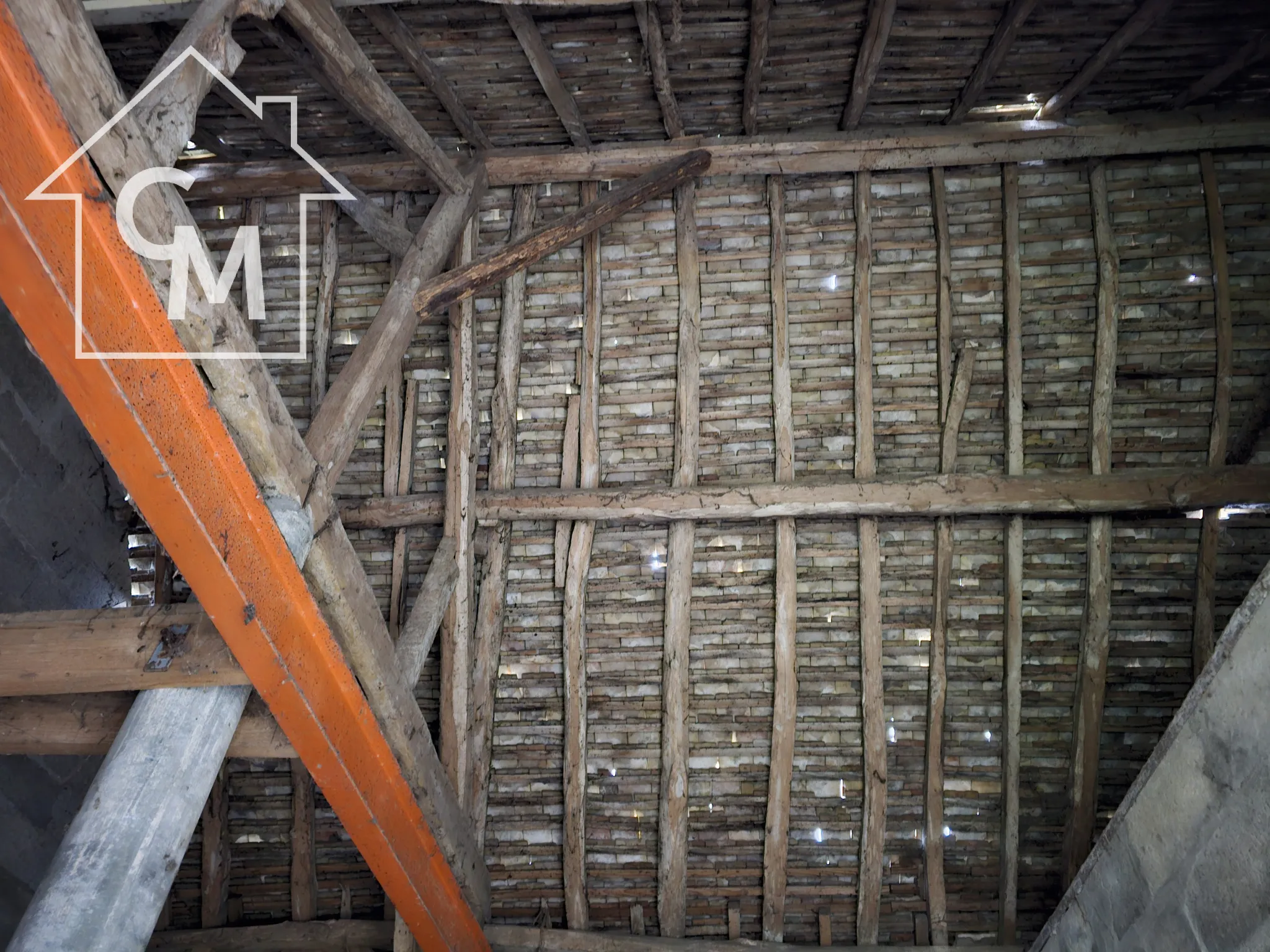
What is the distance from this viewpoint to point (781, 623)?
3.90 meters

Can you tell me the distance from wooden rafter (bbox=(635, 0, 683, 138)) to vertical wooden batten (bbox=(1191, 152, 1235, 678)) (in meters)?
2.51

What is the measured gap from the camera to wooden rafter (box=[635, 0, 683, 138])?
10.1 ft

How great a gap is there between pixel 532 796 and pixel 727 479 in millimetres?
1904

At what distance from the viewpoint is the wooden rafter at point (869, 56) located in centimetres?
307

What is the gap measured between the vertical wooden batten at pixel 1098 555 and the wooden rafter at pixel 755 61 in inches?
66.5

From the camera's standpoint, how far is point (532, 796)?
403 cm

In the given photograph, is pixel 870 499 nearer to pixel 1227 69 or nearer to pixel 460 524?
pixel 460 524

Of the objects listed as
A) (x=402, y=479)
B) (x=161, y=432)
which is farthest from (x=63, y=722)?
(x=402, y=479)

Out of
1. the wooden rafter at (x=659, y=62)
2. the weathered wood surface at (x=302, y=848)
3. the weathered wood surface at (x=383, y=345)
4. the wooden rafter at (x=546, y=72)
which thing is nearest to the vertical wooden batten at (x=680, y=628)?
the wooden rafter at (x=659, y=62)

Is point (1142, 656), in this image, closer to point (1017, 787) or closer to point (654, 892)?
point (1017, 787)

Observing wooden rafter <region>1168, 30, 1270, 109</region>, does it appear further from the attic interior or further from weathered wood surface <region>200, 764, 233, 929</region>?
weathered wood surface <region>200, 764, 233, 929</region>

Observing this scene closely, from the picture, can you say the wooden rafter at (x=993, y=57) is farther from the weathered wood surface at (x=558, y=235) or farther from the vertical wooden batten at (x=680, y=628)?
the vertical wooden batten at (x=680, y=628)

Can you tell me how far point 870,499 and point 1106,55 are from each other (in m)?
2.11

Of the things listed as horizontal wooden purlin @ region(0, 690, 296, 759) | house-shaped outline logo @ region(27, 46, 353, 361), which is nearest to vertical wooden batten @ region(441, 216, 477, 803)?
house-shaped outline logo @ region(27, 46, 353, 361)
